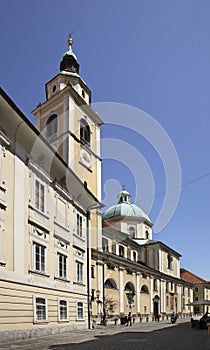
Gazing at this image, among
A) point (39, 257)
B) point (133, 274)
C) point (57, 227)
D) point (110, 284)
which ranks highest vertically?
point (57, 227)

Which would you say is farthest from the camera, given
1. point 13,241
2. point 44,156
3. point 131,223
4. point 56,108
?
point 131,223

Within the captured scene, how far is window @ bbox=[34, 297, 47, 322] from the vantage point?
2009 centimetres

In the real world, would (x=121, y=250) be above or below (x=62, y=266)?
below

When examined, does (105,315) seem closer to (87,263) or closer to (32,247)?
(87,263)

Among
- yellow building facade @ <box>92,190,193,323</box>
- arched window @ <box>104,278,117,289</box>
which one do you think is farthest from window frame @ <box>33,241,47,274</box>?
arched window @ <box>104,278,117,289</box>

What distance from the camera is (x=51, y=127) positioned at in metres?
41.0

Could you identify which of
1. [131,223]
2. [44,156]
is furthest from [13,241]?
[131,223]

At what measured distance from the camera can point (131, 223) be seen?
6588cm

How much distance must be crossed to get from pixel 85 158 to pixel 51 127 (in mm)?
4838

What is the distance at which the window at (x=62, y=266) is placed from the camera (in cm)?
2389

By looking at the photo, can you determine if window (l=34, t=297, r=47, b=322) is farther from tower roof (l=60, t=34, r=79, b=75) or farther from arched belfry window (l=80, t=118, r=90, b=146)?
tower roof (l=60, t=34, r=79, b=75)

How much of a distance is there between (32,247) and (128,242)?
3746 cm

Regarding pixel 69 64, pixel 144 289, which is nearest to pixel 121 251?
pixel 144 289

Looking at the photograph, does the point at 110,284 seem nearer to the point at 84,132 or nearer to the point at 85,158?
the point at 85,158
